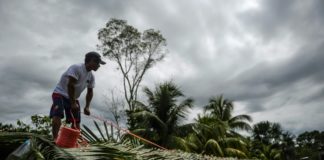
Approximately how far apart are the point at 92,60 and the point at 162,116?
41.3ft

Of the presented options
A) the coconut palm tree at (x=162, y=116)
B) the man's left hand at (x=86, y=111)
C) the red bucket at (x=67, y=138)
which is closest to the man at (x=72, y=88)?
the man's left hand at (x=86, y=111)

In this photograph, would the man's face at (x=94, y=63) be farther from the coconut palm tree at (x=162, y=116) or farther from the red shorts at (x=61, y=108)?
the coconut palm tree at (x=162, y=116)

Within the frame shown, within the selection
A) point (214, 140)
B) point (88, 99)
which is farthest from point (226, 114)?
point (88, 99)

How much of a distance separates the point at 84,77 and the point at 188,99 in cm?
1229

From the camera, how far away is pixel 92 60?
141 inches

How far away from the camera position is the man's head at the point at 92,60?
3.55 metres

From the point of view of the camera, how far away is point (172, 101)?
1617cm

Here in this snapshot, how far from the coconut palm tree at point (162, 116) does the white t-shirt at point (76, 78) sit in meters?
10.7

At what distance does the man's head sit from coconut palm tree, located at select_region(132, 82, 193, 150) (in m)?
10.9

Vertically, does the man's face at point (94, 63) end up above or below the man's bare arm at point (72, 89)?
above

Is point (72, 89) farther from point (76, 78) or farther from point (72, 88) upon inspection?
point (76, 78)

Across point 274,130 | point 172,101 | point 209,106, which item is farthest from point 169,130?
Result: point 274,130

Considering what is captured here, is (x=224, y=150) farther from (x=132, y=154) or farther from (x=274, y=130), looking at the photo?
(x=274, y=130)

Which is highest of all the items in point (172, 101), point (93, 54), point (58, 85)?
point (172, 101)
